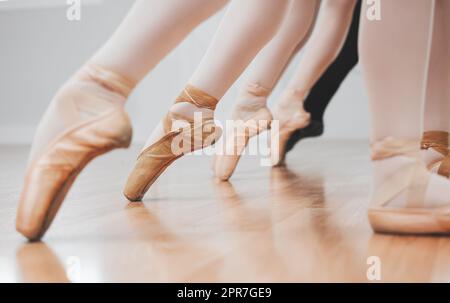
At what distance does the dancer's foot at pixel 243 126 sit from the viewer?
1.23m

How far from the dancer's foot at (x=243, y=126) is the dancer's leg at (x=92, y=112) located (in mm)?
585

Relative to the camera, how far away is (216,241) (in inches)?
24.0

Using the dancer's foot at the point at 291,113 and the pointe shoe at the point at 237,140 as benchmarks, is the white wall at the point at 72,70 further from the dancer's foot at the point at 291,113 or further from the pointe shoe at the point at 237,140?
the pointe shoe at the point at 237,140

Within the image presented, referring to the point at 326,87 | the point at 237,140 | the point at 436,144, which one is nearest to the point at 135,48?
the point at 436,144

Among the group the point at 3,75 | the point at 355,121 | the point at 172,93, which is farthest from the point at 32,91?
the point at 355,121

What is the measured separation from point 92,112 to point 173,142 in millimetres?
295

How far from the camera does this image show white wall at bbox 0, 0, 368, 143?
3.03 m

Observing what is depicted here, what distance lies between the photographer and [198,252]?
1.83ft

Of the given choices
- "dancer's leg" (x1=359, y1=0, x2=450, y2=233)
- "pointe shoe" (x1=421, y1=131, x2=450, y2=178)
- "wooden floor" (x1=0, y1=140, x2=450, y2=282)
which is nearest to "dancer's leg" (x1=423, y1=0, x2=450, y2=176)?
"pointe shoe" (x1=421, y1=131, x2=450, y2=178)

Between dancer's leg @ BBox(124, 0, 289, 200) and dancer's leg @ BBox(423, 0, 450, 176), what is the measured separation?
29cm
